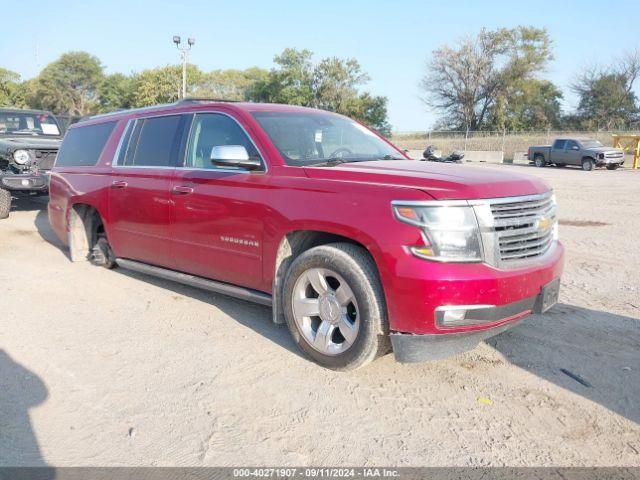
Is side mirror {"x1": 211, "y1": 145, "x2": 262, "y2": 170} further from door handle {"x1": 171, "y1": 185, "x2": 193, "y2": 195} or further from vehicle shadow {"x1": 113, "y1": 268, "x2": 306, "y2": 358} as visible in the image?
vehicle shadow {"x1": 113, "y1": 268, "x2": 306, "y2": 358}

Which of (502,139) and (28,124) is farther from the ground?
(502,139)

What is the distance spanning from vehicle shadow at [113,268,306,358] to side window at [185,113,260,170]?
51.6 inches

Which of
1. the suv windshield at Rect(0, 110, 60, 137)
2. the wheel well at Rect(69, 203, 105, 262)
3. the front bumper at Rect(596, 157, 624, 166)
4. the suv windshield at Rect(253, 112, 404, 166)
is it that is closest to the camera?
the suv windshield at Rect(253, 112, 404, 166)

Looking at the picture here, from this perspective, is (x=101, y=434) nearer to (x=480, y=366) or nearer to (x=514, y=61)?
(x=480, y=366)

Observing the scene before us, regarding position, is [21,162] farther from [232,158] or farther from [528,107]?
[528,107]

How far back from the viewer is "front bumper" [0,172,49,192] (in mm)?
10094

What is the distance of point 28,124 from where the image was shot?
491 inches

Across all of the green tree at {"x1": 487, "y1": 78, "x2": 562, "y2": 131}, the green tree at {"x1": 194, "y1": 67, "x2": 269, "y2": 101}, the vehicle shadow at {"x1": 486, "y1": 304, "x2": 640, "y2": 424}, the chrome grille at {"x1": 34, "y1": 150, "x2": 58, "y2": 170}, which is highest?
the green tree at {"x1": 194, "y1": 67, "x2": 269, "y2": 101}

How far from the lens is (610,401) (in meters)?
3.38

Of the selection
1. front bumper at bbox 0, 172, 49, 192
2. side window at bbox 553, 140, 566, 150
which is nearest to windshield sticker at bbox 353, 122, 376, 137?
front bumper at bbox 0, 172, 49, 192

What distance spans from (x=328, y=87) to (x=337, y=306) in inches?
2350

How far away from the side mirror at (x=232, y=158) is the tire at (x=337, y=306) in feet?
2.76

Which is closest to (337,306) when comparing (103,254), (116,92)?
(103,254)

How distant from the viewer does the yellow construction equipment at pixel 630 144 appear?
3022 centimetres
